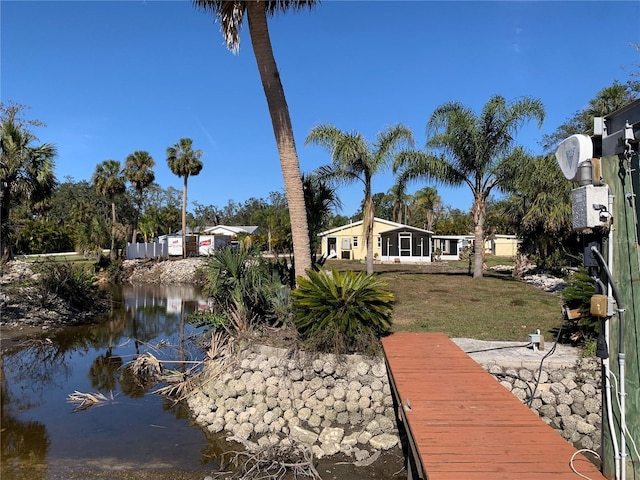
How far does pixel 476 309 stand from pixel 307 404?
665 cm

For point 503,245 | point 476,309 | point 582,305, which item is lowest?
point 476,309

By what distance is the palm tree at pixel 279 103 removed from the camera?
980 centimetres

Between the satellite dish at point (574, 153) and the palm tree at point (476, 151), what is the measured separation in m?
15.0

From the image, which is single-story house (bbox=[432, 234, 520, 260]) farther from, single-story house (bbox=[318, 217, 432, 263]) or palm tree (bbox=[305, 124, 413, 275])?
palm tree (bbox=[305, 124, 413, 275])

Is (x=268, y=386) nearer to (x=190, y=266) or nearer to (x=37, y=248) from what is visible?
(x=190, y=266)

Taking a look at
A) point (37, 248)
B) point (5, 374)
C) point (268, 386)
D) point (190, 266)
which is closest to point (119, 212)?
point (37, 248)

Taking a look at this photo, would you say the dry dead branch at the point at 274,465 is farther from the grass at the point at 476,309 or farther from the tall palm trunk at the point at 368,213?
the tall palm trunk at the point at 368,213

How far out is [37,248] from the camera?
4153cm

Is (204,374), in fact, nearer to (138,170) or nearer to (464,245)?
(138,170)

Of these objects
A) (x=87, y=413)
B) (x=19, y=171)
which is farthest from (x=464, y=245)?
(x=87, y=413)

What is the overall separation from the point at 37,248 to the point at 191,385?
4029 centimetres

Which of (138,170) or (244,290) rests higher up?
(138,170)

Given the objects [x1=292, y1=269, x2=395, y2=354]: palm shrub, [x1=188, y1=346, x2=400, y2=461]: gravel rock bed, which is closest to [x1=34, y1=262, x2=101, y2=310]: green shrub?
[x1=188, y1=346, x2=400, y2=461]: gravel rock bed

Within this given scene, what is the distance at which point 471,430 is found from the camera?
4344 millimetres
